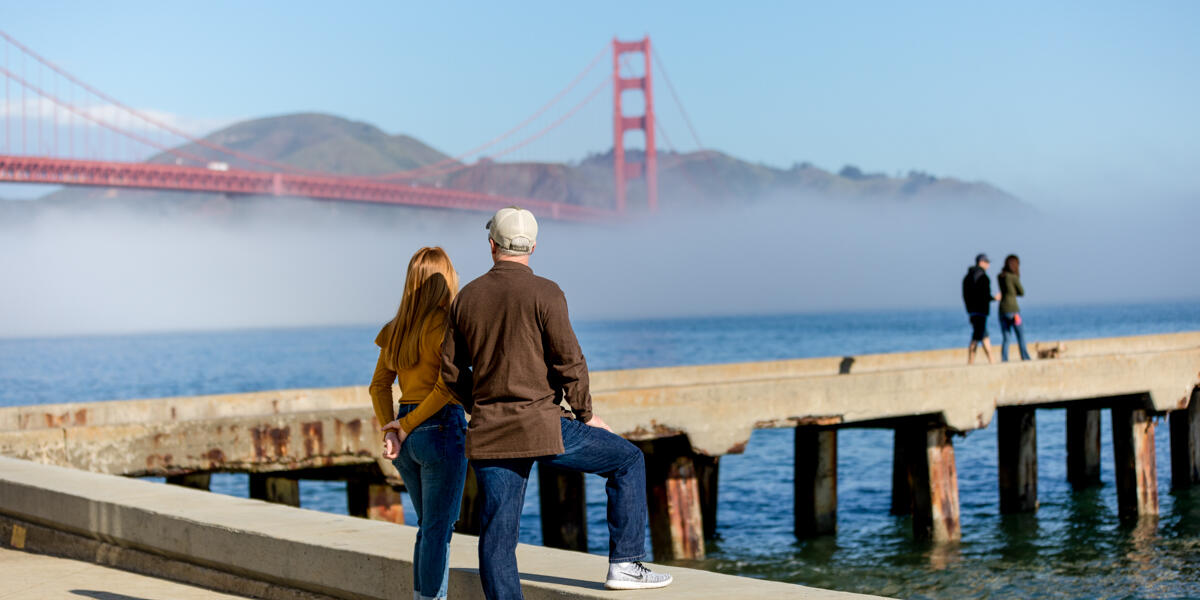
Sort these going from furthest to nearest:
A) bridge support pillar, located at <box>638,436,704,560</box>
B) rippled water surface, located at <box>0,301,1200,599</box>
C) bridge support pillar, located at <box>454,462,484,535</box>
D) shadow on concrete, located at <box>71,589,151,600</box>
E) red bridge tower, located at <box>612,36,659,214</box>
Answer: red bridge tower, located at <box>612,36,659,214</box> < rippled water surface, located at <box>0,301,1200,599</box> < bridge support pillar, located at <box>454,462,484,535</box> < bridge support pillar, located at <box>638,436,704,560</box> < shadow on concrete, located at <box>71,589,151,600</box>

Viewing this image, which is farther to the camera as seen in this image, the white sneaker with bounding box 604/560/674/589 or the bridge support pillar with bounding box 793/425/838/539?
the bridge support pillar with bounding box 793/425/838/539

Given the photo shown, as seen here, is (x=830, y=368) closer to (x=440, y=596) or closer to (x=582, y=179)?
(x=440, y=596)

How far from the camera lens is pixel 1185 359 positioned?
1414 centimetres

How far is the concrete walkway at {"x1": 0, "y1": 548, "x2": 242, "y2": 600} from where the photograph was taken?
5613 millimetres

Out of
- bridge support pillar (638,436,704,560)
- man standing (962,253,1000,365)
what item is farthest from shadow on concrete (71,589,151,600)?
man standing (962,253,1000,365)

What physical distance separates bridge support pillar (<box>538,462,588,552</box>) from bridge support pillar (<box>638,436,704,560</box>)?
1285mm

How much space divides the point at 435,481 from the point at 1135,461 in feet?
40.4

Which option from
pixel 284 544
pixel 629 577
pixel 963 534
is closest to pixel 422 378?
pixel 629 577

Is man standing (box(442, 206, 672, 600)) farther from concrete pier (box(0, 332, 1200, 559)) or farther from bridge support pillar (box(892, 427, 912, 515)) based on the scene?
bridge support pillar (box(892, 427, 912, 515))

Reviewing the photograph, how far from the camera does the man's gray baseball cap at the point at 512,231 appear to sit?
4.08 m

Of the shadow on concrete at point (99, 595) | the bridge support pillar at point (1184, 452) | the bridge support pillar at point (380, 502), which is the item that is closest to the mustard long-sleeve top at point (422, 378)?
the shadow on concrete at point (99, 595)

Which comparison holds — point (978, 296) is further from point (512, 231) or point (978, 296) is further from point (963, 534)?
point (512, 231)

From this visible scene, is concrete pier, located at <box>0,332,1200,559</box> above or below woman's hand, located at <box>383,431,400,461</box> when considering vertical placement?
below

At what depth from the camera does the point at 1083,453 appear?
19266 millimetres
